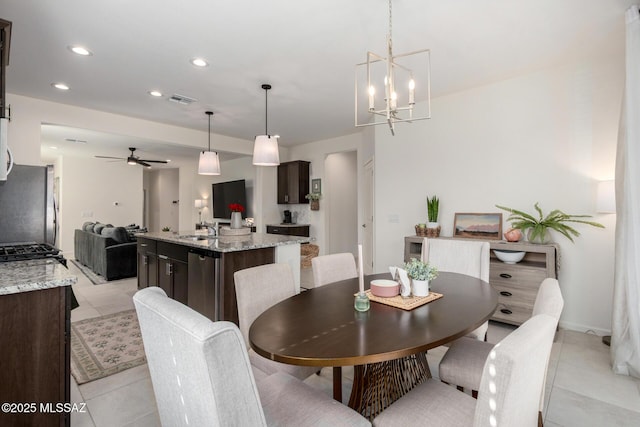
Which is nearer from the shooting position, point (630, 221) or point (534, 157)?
point (630, 221)

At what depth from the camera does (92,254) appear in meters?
5.81

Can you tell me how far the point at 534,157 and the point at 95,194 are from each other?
937cm

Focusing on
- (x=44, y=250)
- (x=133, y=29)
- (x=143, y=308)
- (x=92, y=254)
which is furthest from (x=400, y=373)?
(x=92, y=254)

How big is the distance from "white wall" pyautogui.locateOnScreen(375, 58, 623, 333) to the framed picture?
75 mm

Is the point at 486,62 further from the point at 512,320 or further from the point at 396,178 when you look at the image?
the point at 512,320

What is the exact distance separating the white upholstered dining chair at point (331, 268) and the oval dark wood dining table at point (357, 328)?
0.33 m

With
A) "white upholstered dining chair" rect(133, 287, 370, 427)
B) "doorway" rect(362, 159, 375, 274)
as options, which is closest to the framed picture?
"doorway" rect(362, 159, 375, 274)

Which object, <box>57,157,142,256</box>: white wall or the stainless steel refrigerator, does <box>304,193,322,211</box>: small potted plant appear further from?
<box>57,157,142,256</box>: white wall

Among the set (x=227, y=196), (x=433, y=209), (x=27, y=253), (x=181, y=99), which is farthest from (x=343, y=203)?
(x=27, y=253)

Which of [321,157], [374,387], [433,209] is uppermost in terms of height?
[321,157]

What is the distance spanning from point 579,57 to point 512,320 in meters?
2.56

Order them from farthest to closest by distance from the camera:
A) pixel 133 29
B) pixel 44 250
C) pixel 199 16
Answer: pixel 133 29
pixel 199 16
pixel 44 250

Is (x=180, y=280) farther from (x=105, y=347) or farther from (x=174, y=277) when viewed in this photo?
(x=105, y=347)

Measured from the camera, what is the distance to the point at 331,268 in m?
2.33
